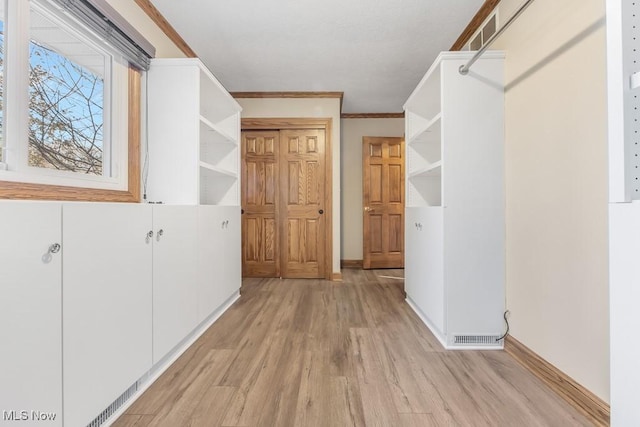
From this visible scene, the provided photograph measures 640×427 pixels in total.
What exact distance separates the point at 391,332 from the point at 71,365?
177 centimetres

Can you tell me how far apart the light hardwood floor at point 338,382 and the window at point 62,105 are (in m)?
1.12

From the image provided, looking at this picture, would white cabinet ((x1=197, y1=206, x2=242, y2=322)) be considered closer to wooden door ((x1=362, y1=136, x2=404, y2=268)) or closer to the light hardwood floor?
the light hardwood floor

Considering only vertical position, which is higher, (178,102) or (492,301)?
(178,102)

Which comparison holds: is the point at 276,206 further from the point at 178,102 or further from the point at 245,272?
the point at 178,102

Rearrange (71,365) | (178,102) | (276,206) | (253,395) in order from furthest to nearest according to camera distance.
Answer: (276,206)
(178,102)
(253,395)
(71,365)

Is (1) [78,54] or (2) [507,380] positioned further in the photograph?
(1) [78,54]

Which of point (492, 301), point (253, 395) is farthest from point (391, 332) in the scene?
point (253, 395)

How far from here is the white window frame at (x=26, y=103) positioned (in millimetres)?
1217

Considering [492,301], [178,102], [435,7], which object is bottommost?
[492,301]

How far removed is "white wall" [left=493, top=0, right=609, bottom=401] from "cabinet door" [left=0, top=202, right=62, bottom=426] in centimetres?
201

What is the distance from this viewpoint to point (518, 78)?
1760mm

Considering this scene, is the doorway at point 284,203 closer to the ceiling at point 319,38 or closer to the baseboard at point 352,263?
the ceiling at point 319,38

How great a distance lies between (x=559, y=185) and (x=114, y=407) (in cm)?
224

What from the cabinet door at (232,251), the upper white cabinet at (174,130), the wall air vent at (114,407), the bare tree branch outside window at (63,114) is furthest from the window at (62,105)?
the wall air vent at (114,407)
